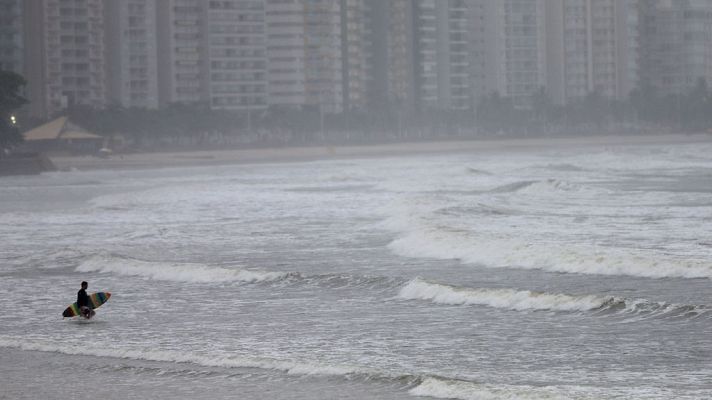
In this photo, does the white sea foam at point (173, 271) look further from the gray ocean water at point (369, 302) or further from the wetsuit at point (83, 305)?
the wetsuit at point (83, 305)

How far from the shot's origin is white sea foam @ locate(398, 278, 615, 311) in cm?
2527

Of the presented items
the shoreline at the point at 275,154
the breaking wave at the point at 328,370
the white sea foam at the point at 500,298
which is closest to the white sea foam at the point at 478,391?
the breaking wave at the point at 328,370

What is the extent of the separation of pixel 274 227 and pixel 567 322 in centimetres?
2600

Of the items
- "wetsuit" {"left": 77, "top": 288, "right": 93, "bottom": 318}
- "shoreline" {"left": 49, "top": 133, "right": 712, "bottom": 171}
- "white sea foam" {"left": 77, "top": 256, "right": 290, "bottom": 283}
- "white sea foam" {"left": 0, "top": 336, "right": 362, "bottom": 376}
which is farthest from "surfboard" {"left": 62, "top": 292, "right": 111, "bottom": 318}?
"shoreline" {"left": 49, "top": 133, "right": 712, "bottom": 171}

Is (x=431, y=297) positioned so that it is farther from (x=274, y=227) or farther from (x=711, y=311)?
(x=274, y=227)

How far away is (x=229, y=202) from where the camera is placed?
67000 millimetres

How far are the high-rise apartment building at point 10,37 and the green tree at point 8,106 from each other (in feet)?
170

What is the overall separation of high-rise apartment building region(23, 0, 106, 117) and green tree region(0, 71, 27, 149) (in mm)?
66979

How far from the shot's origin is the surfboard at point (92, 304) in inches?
1014

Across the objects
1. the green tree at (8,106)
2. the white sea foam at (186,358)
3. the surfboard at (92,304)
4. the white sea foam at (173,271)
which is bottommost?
the white sea foam at (186,358)

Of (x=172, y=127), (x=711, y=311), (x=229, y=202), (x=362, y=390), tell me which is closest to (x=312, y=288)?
(x=711, y=311)

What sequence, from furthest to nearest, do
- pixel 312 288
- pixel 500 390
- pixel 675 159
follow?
pixel 675 159, pixel 312 288, pixel 500 390

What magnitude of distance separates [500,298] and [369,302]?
2.62m

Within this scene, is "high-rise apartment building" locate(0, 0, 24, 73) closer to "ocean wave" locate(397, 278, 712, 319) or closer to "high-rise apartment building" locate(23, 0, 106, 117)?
"high-rise apartment building" locate(23, 0, 106, 117)
